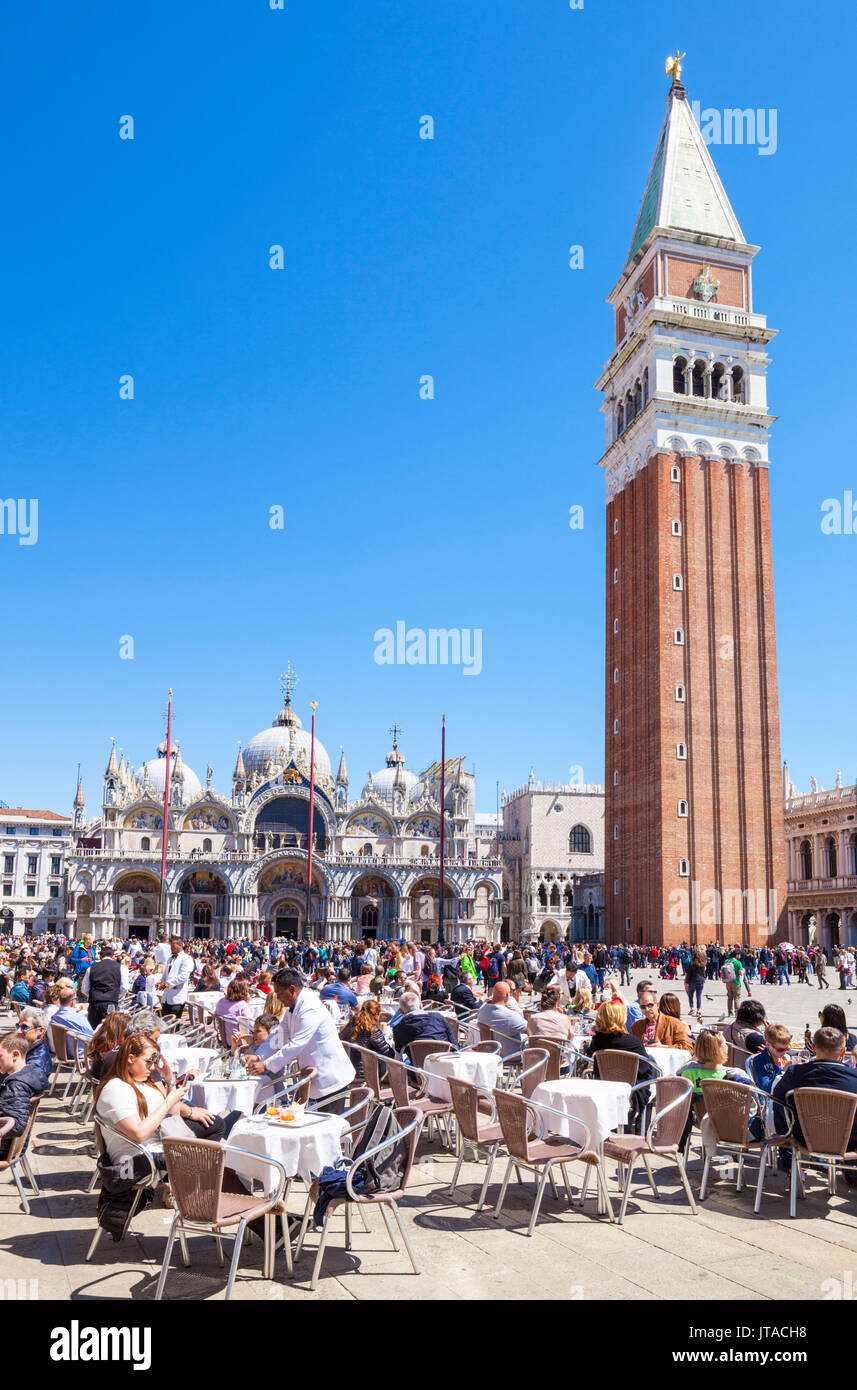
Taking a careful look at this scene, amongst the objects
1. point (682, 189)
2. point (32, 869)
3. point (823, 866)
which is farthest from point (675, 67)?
point (32, 869)

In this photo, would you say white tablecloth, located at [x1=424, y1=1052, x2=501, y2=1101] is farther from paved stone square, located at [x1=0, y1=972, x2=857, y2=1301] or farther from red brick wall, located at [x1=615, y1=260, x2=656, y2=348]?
red brick wall, located at [x1=615, y1=260, x2=656, y2=348]

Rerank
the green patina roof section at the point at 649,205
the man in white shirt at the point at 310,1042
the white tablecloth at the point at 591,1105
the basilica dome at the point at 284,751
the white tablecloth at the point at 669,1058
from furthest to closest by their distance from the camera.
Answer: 1. the basilica dome at the point at 284,751
2. the green patina roof section at the point at 649,205
3. the white tablecloth at the point at 669,1058
4. the man in white shirt at the point at 310,1042
5. the white tablecloth at the point at 591,1105

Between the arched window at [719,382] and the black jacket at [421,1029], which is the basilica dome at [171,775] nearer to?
the arched window at [719,382]

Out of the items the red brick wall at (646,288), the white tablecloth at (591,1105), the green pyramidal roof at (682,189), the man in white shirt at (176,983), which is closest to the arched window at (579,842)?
the red brick wall at (646,288)

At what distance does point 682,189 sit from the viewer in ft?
150

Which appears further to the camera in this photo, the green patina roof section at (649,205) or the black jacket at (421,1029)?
the green patina roof section at (649,205)

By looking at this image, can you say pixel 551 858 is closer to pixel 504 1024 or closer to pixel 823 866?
pixel 823 866

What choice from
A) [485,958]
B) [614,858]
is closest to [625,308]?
[614,858]

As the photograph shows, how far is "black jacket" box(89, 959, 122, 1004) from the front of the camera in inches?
476

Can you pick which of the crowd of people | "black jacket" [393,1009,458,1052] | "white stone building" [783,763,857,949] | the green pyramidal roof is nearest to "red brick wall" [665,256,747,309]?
the green pyramidal roof

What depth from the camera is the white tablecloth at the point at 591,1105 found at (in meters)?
7.01
